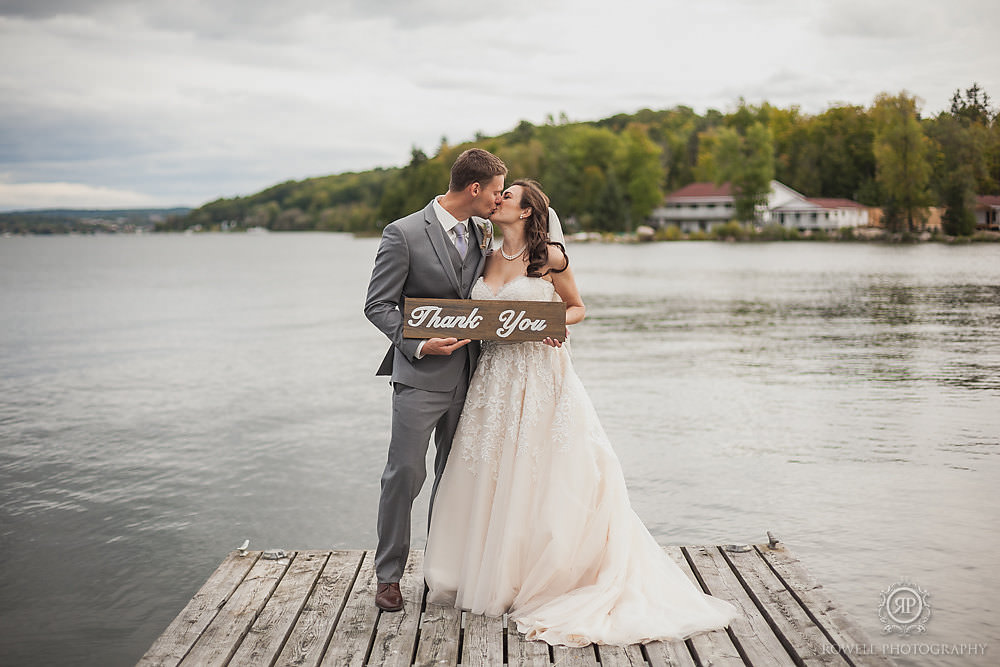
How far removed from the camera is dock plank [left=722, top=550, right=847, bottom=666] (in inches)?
163

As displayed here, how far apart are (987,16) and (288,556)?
291 feet

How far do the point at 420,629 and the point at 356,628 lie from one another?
1.13 feet

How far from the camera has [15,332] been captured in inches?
1097

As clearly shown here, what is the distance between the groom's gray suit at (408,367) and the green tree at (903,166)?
97520 mm

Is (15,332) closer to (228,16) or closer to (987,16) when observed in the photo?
(987,16)

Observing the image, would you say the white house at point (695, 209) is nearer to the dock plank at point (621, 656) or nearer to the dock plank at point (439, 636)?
the dock plank at point (439, 636)

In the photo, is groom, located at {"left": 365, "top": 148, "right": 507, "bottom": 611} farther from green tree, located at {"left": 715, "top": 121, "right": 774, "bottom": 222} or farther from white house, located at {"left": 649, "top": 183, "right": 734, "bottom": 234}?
white house, located at {"left": 649, "top": 183, "right": 734, "bottom": 234}

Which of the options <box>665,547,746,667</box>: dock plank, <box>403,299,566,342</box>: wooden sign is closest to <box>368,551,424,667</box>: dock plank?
<box>665,547,746,667</box>: dock plank

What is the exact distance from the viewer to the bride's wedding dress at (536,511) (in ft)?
15.1

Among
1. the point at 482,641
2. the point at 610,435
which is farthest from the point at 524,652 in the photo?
the point at 610,435

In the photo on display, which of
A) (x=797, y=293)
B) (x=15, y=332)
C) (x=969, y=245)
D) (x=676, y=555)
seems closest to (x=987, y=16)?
(x=969, y=245)

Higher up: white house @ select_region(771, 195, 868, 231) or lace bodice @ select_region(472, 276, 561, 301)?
white house @ select_region(771, 195, 868, 231)

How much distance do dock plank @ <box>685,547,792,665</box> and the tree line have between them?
87820 millimetres

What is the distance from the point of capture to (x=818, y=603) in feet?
15.5
